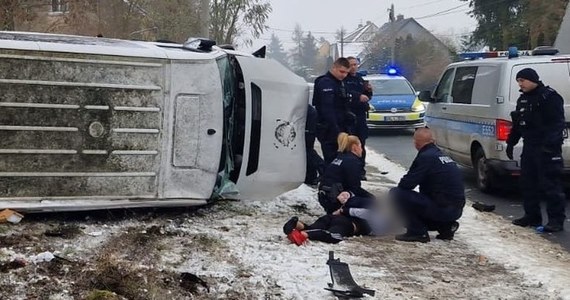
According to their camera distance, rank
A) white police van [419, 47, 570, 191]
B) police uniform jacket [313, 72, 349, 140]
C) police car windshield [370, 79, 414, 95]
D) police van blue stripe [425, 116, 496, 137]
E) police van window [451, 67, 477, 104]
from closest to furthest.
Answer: police uniform jacket [313, 72, 349, 140] < white police van [419, 47, 570, 191] < police van blue stripe [425, 116, 496, 137] < police van window [451, 67, 477, 104] < police car windshield [370, 79, 414, 95]

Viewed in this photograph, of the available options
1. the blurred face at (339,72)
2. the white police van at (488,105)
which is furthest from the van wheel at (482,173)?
the blurred face at (339,72)

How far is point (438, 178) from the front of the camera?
6492 millimetres

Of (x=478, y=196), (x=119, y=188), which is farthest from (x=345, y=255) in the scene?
(x=478, y=196)

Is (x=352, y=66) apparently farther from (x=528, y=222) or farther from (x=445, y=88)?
(x=528, y=222)

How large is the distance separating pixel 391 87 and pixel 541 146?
11009 millimetres

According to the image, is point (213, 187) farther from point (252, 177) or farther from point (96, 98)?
point (96, 98)

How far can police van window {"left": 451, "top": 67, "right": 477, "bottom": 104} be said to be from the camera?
9742 millimetres

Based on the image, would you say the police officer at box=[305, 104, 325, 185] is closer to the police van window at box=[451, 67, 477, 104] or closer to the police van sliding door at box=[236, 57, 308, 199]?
the police van sliding door at box=[236, 57, 308, 199]

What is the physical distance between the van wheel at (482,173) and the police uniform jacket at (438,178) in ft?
9.24

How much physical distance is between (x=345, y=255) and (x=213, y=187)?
5.08 feet

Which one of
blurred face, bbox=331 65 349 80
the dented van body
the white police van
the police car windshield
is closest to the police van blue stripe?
the white police van

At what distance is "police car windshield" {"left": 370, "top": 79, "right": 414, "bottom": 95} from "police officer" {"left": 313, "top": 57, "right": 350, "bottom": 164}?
379 inches

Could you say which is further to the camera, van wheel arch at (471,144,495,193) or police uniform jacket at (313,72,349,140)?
van wheel arch at (471,144,495,193)

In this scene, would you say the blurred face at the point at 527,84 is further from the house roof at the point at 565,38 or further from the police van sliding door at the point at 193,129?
the house roof at the point at 565,38
